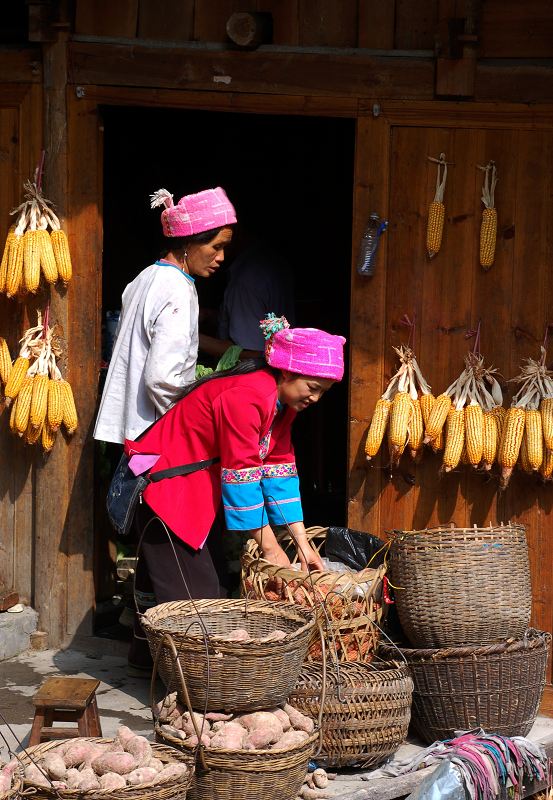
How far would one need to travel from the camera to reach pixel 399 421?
594cm

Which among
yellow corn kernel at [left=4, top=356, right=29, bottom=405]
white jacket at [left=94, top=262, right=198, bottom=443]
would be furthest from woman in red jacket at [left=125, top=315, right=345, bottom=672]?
yellow corn kernel at [left=4, top=356, right=29, bottom=405]

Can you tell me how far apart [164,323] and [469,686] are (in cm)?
214

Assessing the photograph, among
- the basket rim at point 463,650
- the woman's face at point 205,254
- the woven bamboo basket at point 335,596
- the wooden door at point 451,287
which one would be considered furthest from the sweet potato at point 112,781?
the wooden door at point 451,287

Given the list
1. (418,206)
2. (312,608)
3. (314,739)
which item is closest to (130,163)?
(418,206)

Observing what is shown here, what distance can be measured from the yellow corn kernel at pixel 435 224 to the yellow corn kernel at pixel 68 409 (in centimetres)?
203

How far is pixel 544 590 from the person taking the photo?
6.19m

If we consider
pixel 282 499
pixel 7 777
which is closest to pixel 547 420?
pixel 282 499

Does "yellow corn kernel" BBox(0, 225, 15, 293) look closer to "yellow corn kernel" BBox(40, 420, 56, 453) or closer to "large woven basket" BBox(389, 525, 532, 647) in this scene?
"yellow corn kernel" BBox(40, 420, 56, 453)

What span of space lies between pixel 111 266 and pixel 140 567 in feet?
11.0

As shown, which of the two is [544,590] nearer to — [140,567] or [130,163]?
[140,567]

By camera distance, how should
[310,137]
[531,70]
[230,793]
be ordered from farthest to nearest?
[310,137], [531,70], [230,793]

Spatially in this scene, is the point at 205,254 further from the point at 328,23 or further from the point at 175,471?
the point at 328,23

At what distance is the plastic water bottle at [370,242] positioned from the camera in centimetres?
611

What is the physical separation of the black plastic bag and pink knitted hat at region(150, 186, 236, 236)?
1608 mm
